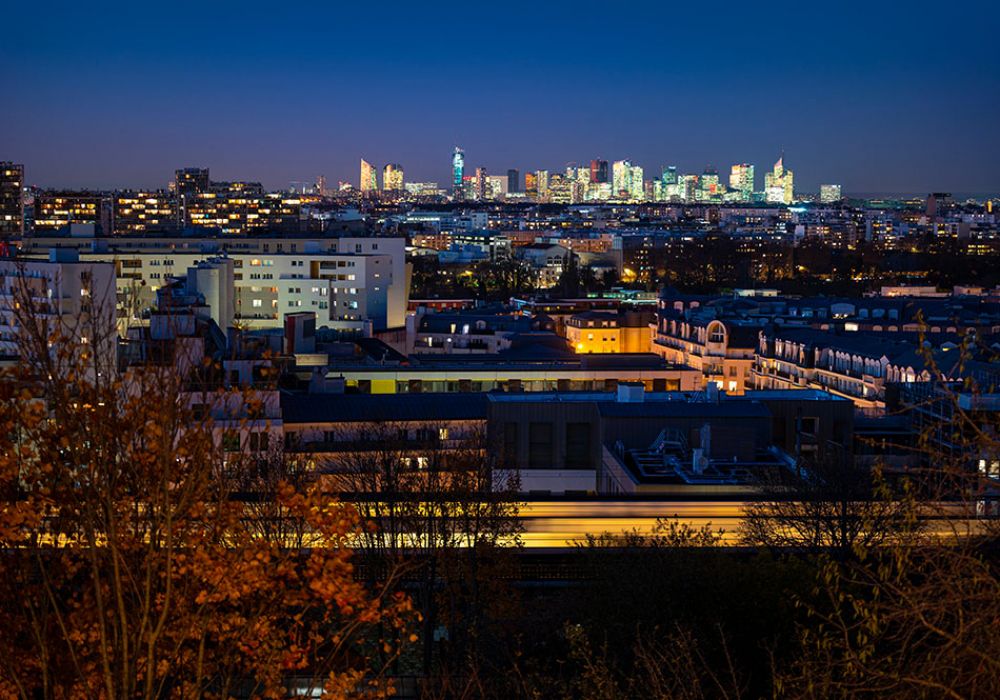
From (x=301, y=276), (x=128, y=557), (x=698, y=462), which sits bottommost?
(x=698, y=462)

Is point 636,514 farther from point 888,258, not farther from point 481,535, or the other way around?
point 888,258

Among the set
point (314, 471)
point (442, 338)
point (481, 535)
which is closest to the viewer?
point (481, 535)

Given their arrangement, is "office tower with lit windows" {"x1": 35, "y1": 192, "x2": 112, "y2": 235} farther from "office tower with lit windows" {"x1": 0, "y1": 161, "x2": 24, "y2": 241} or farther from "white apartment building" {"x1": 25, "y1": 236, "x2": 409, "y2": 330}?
"white apartment building" {"x1": 25, "y1": 236, "x2": 409, "y2": 330}

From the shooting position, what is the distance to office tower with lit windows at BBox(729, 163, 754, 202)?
134375 mm

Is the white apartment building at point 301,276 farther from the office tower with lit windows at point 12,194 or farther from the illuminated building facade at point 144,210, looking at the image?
the office tower with lit windows at point 12,194

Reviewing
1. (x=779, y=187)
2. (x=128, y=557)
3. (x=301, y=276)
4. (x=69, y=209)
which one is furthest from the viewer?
(x=779, y=187)

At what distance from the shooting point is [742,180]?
13712 cm

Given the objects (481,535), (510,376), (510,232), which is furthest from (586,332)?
(510,232)

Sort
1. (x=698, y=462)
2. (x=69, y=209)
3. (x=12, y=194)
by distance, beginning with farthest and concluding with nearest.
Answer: (x=12, y=194) → (x=69, y=209) → (x=698, y=462)

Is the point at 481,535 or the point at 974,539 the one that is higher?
the point at 974,539

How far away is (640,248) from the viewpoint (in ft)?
175

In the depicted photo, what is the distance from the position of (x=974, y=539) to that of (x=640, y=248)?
51.0 meters

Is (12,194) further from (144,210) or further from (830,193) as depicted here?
(830,193)

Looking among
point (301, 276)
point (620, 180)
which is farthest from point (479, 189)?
point (301, 276)
